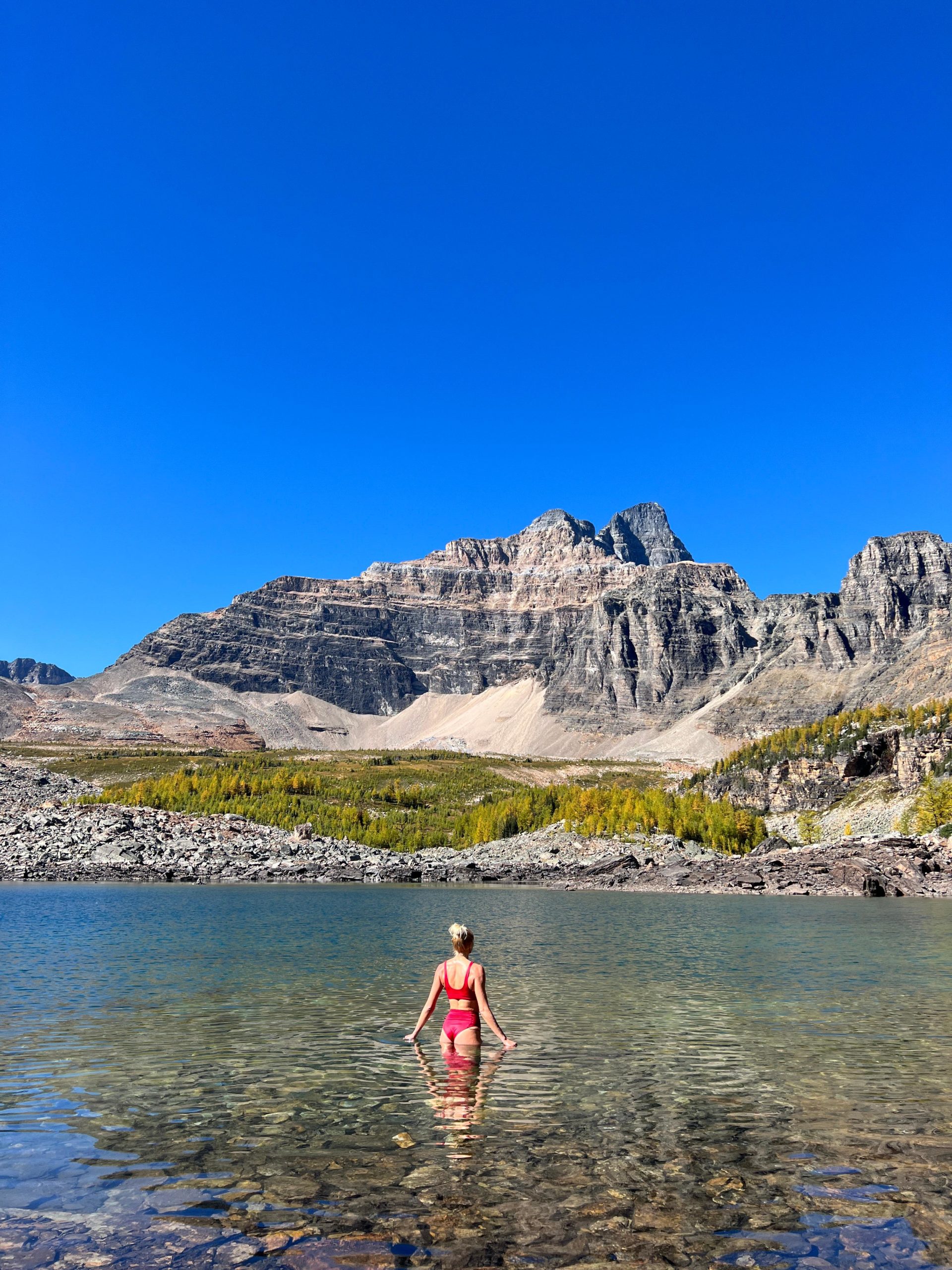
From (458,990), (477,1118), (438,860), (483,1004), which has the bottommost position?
(438,860)

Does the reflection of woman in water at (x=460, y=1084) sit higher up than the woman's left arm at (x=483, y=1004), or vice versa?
the woman's left arm at (x=483, y=1004)

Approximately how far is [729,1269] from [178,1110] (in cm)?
1010

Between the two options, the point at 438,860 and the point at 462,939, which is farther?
the point at 438,860

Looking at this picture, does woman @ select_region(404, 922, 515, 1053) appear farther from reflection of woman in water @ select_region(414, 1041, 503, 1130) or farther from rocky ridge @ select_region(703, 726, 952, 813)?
rocky ridge @ select_region(703, 726, 952, 813)

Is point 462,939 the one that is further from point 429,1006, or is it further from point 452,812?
point 452,812

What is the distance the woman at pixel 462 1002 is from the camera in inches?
729

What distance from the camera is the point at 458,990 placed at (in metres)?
19.1

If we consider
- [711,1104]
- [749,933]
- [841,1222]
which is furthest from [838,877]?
[841,1222]

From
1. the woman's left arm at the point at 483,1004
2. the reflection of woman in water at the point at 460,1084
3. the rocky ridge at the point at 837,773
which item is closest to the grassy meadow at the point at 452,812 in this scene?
the rocky ridge at the point at 837,773

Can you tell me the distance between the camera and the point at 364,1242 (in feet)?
32.9

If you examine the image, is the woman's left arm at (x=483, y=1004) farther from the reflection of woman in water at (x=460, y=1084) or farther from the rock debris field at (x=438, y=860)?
the rock debris field at (x=438, y=860)

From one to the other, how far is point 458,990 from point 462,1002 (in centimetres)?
42

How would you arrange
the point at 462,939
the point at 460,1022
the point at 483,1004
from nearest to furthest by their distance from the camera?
the point at 462,939, the point at 483,1004, the point at 460,1022

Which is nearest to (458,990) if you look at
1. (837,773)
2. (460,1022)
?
(460,1022)
